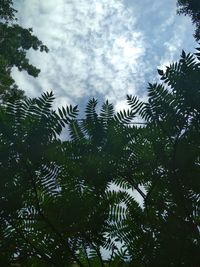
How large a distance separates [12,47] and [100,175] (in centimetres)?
1525

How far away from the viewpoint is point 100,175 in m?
2.17

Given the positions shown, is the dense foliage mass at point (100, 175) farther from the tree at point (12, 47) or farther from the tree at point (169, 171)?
the tree at point (12, 47)

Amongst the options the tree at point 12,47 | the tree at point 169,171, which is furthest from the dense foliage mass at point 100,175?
the tree at point 12,47

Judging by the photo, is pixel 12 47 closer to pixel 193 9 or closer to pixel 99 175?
Answer: pixel 193 9

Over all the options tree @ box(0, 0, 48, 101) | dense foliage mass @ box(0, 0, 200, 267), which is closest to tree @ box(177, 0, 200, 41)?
tree @ box(0, 0, 48, 101)

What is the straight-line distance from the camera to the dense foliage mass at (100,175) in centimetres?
186

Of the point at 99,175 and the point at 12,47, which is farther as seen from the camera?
the point at 12,47

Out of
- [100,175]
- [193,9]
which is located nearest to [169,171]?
[100,175]

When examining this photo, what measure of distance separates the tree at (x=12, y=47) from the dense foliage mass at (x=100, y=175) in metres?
12.7

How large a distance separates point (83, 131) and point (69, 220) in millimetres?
612

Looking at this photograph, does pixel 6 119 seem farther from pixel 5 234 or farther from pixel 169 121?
pixel 169 121

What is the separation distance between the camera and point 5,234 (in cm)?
202

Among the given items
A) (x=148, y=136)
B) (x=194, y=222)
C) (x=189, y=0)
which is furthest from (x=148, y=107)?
(x=189, y=0)

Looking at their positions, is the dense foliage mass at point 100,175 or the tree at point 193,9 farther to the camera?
the tree at point 193,9
